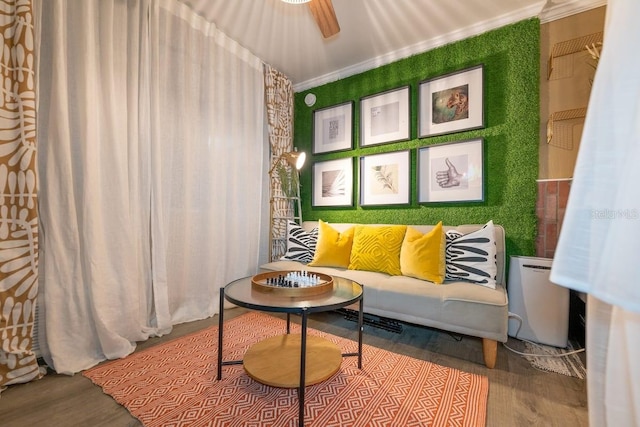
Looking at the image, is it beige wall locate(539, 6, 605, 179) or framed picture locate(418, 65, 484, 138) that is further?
framed picture locate(418, 65, 484, 138)

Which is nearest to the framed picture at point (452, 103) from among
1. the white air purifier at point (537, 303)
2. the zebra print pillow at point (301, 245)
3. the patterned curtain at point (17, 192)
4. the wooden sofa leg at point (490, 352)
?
the white air purifier at point (537, 303)

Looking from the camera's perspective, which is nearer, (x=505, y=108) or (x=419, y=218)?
(x=505, y=108)

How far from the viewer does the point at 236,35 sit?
→ 8.71 feet

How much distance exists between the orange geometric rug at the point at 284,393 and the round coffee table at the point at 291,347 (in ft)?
0.39

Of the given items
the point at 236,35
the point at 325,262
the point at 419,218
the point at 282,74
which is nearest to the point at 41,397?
the point at 325,262

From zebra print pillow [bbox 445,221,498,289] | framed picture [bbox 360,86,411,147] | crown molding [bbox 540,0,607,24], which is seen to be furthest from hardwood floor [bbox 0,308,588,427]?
crown molding [bbox 540,0,607,24]

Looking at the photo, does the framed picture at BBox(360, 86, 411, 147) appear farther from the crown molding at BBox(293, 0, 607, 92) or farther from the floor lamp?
the floor lamp

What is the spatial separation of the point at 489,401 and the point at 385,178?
6.63 ft

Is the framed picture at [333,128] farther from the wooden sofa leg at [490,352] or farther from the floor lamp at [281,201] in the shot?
the wooden sofa leg at [490,352]

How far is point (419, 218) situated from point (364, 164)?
0.85 m

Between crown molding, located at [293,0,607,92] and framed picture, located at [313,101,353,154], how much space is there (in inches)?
15.3

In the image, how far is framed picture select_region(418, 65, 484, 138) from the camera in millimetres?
2412

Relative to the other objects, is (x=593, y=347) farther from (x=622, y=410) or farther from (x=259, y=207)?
(x=259, y=207)

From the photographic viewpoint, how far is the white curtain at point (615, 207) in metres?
0.46
